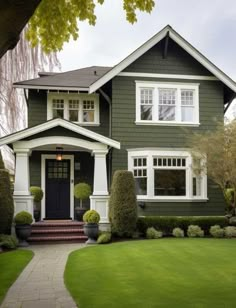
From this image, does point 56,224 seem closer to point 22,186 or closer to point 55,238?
point 55,238

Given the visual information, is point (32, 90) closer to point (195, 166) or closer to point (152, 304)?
point (195, 166)

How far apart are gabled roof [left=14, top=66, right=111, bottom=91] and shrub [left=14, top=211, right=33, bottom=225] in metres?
5.16

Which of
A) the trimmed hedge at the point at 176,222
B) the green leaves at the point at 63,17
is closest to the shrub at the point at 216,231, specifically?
the trimmed hedge at the point at 176,222

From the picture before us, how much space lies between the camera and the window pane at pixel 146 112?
52.1 ft

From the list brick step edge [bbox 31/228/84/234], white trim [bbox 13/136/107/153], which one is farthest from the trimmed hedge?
white trim [bbox 13/136/107/153]

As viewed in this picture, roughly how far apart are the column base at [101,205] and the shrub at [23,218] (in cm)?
224

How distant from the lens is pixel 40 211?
15.7 m

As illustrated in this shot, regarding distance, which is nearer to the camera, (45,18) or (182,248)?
(45,18)

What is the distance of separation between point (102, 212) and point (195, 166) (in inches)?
163

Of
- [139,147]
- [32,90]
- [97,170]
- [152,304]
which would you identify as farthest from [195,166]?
[152,304]

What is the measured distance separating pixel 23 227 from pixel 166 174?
5935 mm

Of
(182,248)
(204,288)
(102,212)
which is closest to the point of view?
(204,288)

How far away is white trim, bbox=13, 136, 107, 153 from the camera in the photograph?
13750mm

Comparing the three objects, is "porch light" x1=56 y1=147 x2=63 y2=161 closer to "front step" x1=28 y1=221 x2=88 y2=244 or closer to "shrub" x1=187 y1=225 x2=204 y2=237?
"front step" x1=28 y1=221 x2=88 y2=244
